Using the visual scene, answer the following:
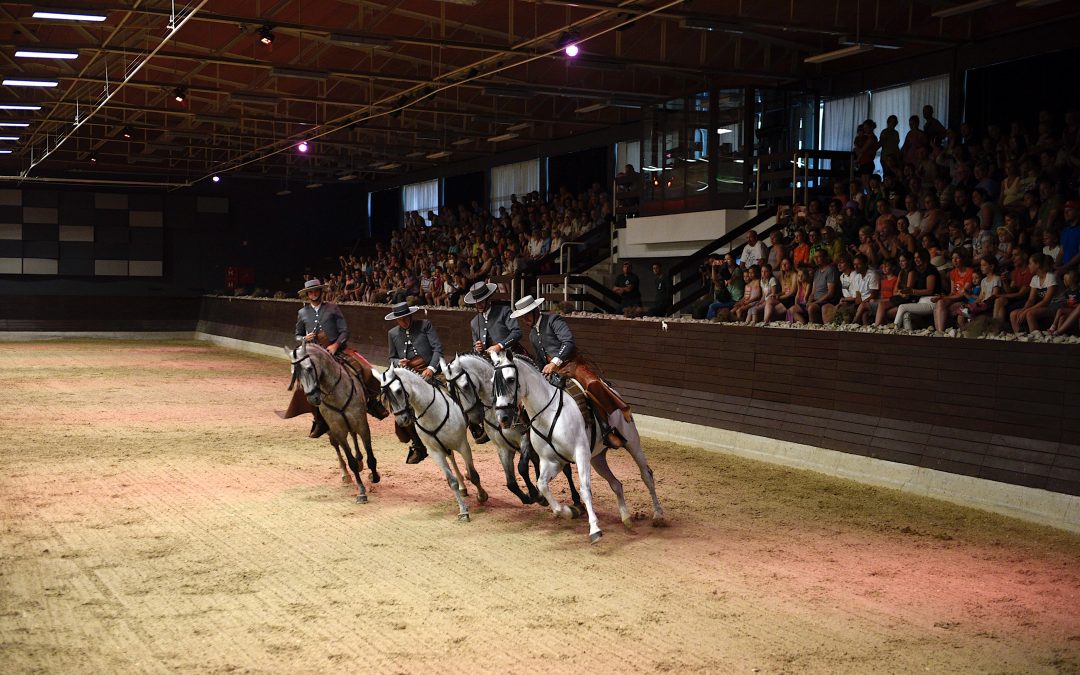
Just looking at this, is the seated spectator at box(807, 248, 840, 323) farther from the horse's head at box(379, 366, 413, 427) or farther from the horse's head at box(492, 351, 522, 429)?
the horse's head at box(379, 366, 413, 427)

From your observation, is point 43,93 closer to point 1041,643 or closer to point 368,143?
point 368,143

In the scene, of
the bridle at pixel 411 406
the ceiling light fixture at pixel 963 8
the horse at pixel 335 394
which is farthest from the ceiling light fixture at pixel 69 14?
the ceiling light fixture at pixel 963 8

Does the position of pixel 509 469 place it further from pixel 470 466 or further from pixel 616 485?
pixel 616 485

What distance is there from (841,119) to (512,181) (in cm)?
1479

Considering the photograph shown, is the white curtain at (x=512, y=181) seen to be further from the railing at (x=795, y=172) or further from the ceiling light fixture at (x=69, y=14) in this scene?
the ceiling light fixture at (x=69, y=14)

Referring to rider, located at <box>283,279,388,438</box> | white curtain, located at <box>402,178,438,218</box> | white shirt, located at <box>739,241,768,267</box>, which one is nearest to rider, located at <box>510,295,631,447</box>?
rider, located at <box>283,279,388,438</box>

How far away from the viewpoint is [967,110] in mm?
19281

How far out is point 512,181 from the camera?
35219 mm

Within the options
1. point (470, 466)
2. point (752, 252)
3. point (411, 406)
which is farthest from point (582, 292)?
point (411, 406)

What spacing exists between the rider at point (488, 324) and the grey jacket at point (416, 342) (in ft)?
1.63

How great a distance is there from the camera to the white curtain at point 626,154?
28.8m

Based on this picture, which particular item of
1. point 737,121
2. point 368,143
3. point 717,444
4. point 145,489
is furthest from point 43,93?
point 717,444

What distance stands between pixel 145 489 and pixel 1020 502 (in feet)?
28.8

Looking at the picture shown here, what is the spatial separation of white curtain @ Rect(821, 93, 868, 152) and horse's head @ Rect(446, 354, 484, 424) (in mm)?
15665
